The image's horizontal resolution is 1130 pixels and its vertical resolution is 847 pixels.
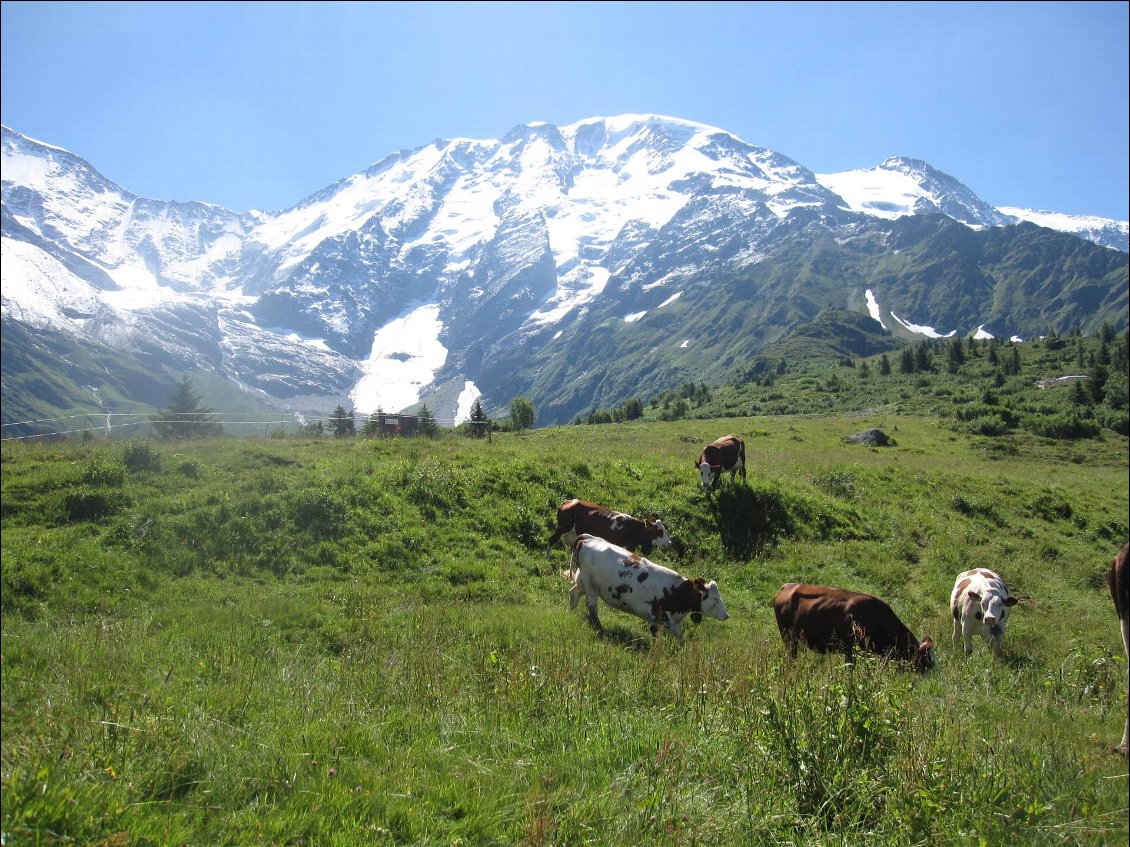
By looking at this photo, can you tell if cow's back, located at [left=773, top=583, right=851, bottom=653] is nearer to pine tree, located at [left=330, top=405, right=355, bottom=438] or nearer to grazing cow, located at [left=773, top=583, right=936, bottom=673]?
grazing cow, located at [left=773, top=583, right=936, bottom=673]

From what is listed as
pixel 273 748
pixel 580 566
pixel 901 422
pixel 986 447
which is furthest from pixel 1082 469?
pixel 273 748

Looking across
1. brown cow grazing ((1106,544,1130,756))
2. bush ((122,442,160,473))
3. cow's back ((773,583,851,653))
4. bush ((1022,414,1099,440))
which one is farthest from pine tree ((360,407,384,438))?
bush ((1022,414,1099,440))

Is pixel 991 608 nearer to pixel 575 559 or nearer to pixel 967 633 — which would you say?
pixel 967 633

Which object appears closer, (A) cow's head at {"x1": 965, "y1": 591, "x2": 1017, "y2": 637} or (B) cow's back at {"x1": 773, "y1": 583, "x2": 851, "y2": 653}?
(B) cow's back at {"x1": 773, "y1": 583, "x2": 851, "y2": 653}

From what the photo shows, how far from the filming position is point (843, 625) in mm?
11789

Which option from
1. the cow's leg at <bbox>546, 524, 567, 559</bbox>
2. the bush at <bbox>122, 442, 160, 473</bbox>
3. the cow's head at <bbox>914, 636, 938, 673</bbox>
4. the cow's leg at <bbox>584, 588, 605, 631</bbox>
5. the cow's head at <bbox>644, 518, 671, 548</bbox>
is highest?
the bush at <bbox>122, 442, 160, 473</bbox>

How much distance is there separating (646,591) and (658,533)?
16.4ft

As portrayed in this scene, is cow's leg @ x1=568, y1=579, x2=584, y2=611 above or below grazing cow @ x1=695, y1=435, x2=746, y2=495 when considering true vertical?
below

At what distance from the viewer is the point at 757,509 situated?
22.0m

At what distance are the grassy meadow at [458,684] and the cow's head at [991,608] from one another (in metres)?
0.56

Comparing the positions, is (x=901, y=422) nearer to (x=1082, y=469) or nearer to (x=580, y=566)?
(x=1082, y=469)

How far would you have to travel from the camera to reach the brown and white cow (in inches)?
713

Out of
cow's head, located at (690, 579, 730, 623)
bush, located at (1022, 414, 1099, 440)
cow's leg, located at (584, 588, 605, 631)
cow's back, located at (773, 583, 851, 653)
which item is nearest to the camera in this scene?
cow's back, located at (773, 583, 851, 653)

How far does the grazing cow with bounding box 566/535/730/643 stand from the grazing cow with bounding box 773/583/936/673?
5.61 ft
